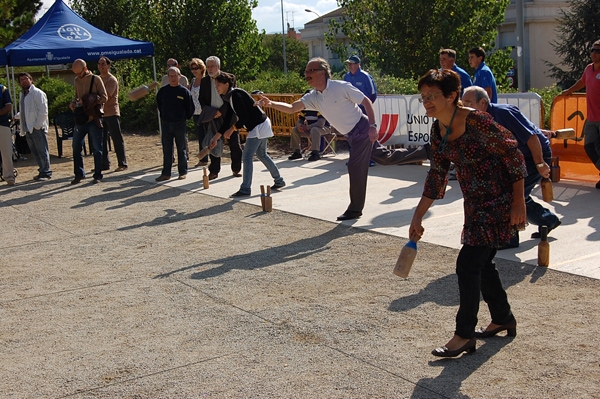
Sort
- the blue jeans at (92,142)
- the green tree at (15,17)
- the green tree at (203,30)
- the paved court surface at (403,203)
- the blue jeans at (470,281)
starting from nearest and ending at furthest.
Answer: the blue jeans at (470,281) → the paved court surface at (403,203) → the blue jeans at (92,142) → the green tree at (203,30) → the green tree at (15,17)

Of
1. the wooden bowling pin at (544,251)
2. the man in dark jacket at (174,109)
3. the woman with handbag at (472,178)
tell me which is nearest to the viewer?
the woman with handbag at (472,178)

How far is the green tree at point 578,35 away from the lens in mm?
33250

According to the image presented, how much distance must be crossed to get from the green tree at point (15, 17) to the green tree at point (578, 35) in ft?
84.5

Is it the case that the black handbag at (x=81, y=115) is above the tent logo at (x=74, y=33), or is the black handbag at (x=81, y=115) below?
below

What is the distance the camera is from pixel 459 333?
4.98 meters

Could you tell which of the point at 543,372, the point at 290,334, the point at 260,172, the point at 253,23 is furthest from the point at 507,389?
the point at 253,23

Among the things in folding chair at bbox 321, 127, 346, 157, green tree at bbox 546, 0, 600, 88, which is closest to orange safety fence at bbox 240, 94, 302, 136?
folding chair at bbox 321, 127, 346, 157

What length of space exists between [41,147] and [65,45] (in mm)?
3646

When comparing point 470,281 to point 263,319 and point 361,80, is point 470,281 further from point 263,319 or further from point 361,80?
point 361,80

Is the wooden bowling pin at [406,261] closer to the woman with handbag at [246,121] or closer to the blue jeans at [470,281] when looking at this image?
the blue jeans at [470,281]

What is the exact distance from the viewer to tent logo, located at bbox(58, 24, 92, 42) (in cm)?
1758

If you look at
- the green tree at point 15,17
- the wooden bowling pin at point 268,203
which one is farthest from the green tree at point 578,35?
the wooden bowling pin at point 268,203

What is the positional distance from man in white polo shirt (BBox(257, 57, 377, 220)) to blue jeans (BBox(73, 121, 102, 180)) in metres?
5.37

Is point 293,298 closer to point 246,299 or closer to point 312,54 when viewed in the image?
Answer: point 246,299
